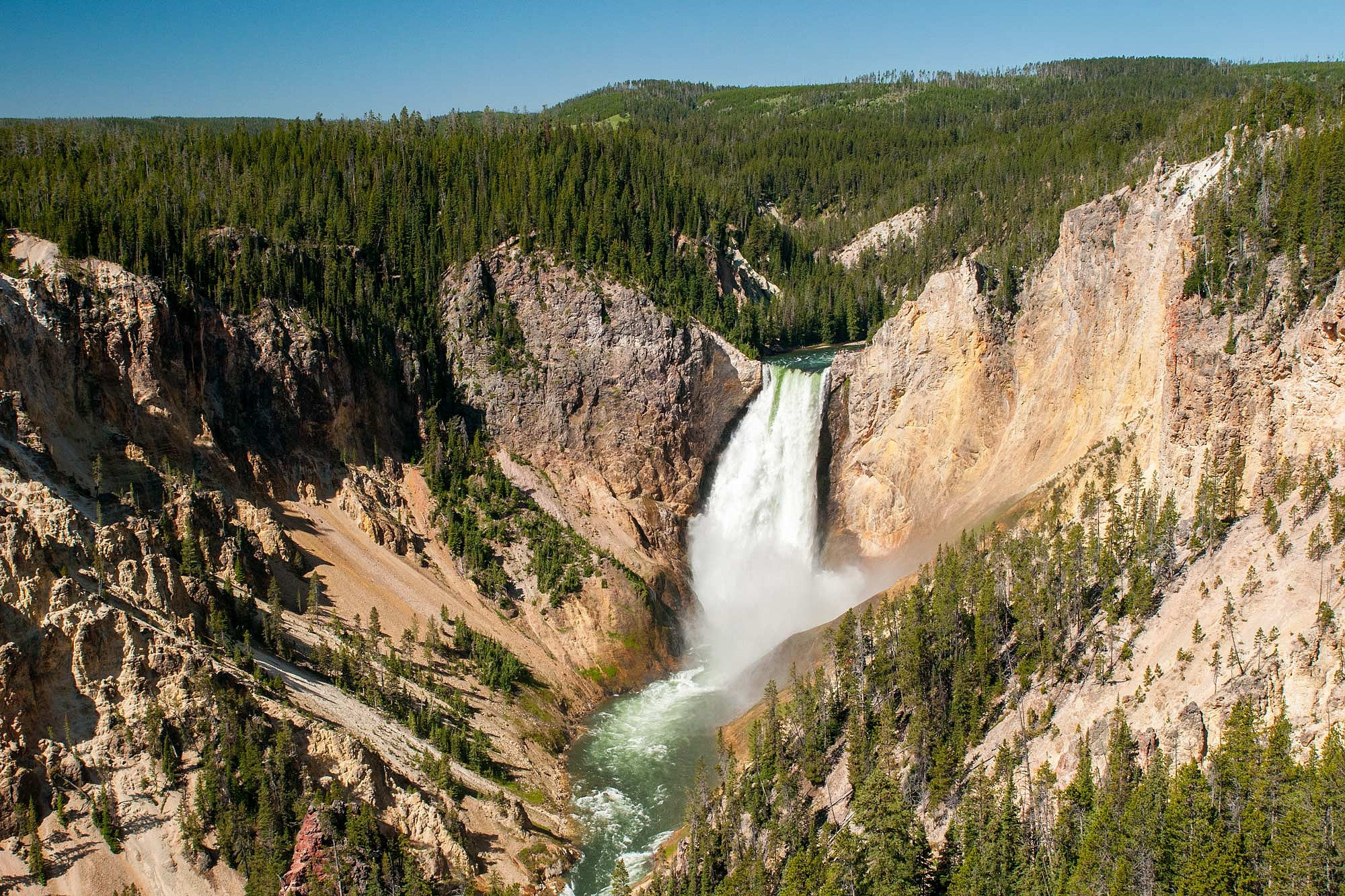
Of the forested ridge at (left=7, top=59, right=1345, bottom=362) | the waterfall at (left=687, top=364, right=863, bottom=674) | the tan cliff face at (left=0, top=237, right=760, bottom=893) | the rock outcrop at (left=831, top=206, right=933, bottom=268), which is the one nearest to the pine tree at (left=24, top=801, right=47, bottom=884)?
the tan cliff face at (left=0, top=237, right=760, bottom=893)

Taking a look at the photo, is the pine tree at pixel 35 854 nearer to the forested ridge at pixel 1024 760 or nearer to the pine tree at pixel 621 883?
the pine tree at pixel 621 883

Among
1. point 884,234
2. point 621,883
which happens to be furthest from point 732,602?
point 884,234

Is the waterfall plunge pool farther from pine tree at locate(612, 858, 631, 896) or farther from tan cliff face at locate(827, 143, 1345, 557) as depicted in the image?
pine tree at locate(612, 858, 631, 896)

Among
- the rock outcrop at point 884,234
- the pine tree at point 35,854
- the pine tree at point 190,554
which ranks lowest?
the pine tree at point 35,854

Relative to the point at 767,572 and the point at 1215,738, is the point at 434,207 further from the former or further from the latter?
the point at 1215,738

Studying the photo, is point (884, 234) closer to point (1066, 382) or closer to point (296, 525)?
point (1066, 382)

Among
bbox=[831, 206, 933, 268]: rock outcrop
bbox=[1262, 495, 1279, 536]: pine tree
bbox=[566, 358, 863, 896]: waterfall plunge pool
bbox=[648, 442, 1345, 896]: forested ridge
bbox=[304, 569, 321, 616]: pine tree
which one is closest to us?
bbox=[648, 442, 1345, 896]: forested ridge

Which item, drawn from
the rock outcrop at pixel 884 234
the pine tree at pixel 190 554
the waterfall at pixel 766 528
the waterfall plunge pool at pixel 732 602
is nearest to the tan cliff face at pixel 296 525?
the pine tree at pixel 190 554
